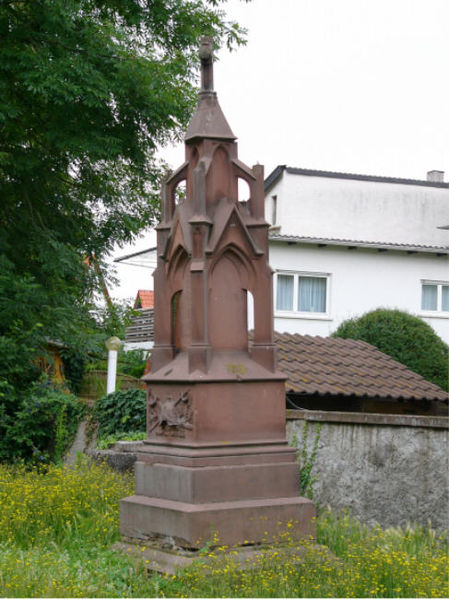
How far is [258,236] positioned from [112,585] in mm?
3196

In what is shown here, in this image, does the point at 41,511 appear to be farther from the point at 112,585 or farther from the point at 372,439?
the point at 372,439

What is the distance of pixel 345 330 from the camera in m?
22.9

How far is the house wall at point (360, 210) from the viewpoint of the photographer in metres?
27.1

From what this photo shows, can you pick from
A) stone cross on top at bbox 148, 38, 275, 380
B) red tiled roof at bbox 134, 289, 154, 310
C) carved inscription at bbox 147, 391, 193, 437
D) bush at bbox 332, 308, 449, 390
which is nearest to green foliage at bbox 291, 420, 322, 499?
stone cross on top at bbox 148, 38, 275, 380

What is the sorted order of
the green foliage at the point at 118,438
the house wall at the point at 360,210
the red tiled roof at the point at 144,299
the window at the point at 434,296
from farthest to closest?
the red tiled roof at the point at 144,299
the house wall at the point at 360,210
the window at the point at 434,296
the green foliage at the point at 118,438

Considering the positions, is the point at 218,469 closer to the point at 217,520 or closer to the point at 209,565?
the point at 217,520

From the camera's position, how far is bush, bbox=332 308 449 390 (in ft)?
69.8

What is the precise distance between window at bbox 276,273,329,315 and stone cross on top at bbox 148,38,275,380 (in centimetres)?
1667

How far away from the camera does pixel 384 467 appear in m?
9.50

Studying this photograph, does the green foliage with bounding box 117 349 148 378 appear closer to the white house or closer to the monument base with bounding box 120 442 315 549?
the white house

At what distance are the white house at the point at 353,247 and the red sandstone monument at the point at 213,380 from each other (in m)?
15.8

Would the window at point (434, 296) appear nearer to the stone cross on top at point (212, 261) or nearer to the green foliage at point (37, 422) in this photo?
the green foliage at point (37, 422)

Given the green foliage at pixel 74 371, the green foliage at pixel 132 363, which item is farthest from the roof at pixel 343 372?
the green foliage at pixel 132 363

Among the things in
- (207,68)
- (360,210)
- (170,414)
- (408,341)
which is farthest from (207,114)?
(360,210)
